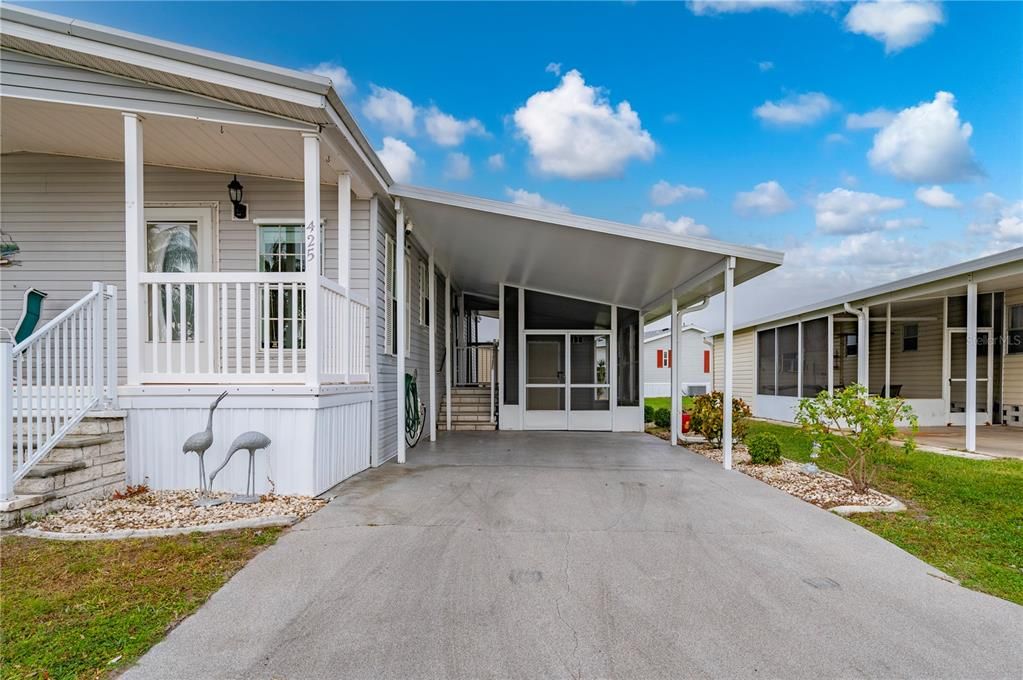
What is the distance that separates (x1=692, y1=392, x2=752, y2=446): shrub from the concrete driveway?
13.5ft

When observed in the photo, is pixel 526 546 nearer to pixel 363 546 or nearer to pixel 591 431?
pixel 363 546

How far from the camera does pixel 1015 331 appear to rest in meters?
11.4

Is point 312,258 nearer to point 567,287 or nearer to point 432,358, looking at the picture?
point 432,358

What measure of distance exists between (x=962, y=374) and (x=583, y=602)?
13.0 meters

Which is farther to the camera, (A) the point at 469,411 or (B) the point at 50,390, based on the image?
(A) the point at 469,411

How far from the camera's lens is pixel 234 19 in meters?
8.26

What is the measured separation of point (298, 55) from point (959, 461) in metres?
12.0

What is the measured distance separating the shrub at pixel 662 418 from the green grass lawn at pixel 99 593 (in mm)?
10173

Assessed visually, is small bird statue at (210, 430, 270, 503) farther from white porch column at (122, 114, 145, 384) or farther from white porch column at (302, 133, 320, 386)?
white porch column at (122, 114, 145, 384)

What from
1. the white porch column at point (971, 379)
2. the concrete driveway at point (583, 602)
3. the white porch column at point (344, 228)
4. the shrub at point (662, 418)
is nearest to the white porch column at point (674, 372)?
the shrub at point (662, 418)

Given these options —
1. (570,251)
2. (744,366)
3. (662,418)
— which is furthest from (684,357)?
(570,251)

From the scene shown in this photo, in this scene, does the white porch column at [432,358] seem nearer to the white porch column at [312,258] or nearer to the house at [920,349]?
the white porch column at [312,258]

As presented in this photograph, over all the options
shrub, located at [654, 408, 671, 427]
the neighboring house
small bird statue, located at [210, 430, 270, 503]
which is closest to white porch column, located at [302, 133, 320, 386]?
small bird statue, located at [210, 430, 270, 503]

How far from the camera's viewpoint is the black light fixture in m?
6.27
